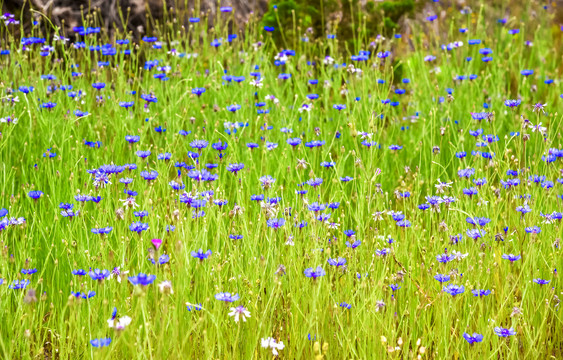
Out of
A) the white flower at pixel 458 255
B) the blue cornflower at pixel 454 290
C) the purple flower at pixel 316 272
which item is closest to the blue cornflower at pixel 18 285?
the purple flower at pixel 316 272

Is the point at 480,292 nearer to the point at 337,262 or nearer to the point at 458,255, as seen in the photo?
the point at 458,255

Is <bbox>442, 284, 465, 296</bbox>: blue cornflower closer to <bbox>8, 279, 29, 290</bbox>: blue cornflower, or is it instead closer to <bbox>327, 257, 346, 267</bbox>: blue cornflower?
<bbox>327, 257, 346, 267</bbox>: blue cornflower

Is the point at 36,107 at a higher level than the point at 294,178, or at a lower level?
higher

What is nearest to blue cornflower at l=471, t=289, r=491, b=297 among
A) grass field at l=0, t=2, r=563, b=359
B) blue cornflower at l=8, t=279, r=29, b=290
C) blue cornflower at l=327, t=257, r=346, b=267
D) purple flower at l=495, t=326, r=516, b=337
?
grass field at l=0, t=2, r=563, b=359

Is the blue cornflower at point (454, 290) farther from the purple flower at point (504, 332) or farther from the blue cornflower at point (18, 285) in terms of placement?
the blue cornflower at point (18, 285)

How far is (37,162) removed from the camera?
10.3 ft

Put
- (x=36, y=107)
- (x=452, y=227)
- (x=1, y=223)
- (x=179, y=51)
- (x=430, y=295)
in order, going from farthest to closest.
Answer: (x=179, y=51)
(x=36, y=107)
(x=452, y=227)
(x=430, y=295)
(x=1, y=223)

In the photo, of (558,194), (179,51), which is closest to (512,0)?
(179,51)

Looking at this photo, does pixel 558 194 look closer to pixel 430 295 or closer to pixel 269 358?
pixel 430 295

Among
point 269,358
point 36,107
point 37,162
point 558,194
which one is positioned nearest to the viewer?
point 269,358

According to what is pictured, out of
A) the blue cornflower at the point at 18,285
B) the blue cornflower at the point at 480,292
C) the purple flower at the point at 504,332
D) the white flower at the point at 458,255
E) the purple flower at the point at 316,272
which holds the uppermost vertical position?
the purple flower at the point at 316,272

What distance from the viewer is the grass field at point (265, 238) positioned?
76.8 inches

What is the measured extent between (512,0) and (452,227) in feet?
19.4

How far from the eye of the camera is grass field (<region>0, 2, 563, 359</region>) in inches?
76.8
